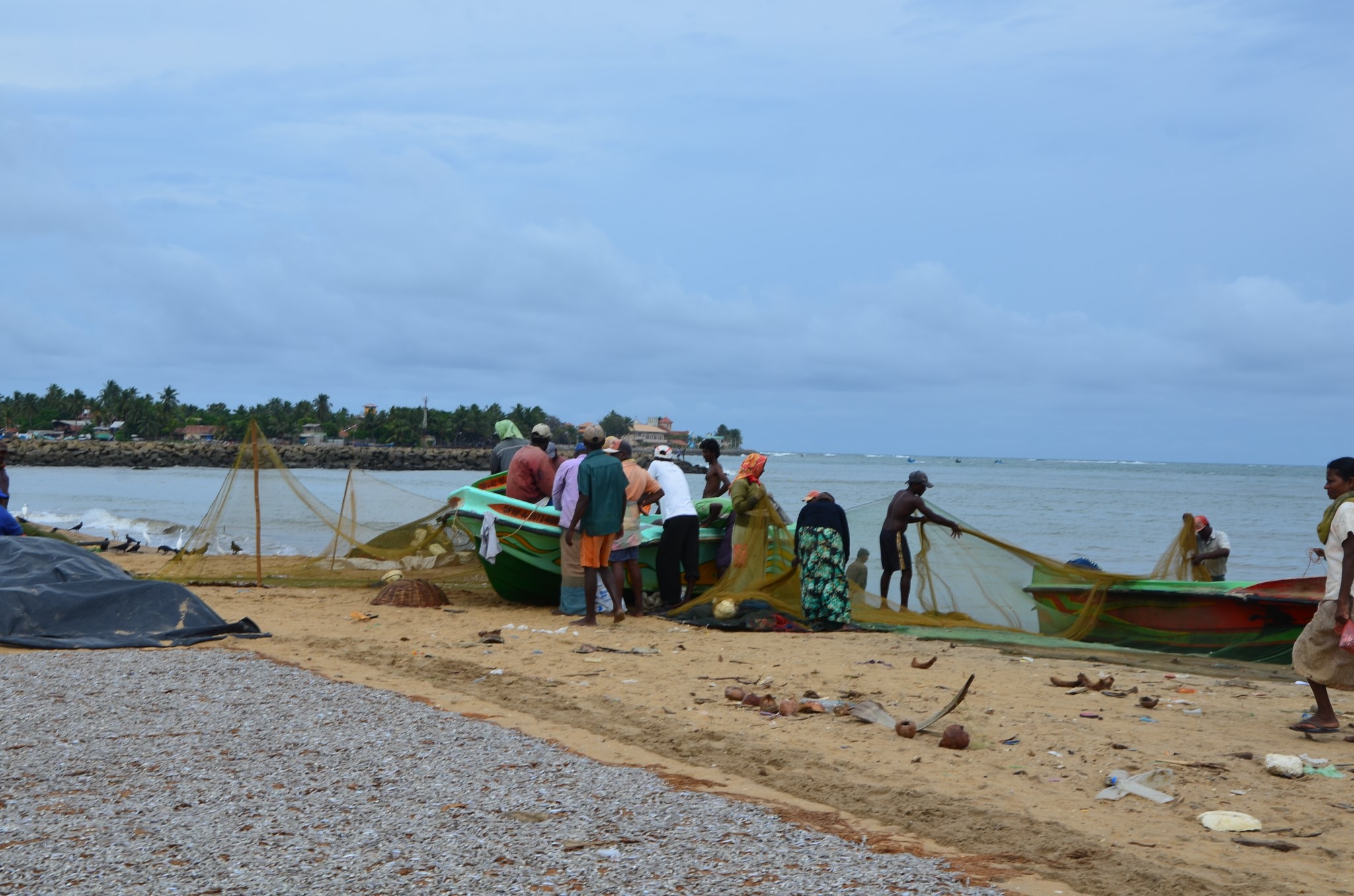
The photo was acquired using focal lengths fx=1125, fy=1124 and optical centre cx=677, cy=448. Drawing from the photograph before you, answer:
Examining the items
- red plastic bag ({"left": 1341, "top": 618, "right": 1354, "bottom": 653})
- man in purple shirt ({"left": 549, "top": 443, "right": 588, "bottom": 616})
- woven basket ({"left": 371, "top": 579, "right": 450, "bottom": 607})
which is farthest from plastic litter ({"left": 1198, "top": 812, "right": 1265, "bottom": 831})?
woven basket ({"left": 371, "top": 579, "right": 450, "bottom": 607})

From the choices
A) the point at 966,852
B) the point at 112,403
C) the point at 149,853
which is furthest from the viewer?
the point at 112,403

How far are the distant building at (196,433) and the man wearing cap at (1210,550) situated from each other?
107 metres

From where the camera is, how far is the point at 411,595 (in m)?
11.1

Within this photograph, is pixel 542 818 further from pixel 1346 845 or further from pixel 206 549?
pixel 206 549

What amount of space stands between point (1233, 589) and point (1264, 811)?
5.39 metres

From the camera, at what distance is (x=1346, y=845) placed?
418cm

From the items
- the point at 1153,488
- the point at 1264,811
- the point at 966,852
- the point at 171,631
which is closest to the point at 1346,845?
the point at 1264,811

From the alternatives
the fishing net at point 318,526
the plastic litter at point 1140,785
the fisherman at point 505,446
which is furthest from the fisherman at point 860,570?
the plastic litter at point 1140,785

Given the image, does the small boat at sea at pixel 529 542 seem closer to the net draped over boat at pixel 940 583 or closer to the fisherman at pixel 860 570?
the net draped over boat at pixel 940 583

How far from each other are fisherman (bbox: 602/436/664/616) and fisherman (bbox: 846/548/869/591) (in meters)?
2.13

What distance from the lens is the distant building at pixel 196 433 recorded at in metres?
110

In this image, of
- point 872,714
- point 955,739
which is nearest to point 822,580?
point 872,714

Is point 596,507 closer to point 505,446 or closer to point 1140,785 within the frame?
point 505,446

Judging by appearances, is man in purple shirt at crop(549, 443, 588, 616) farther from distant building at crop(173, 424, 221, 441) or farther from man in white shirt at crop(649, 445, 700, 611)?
distant building at crop(173, 424, 221, 441)
